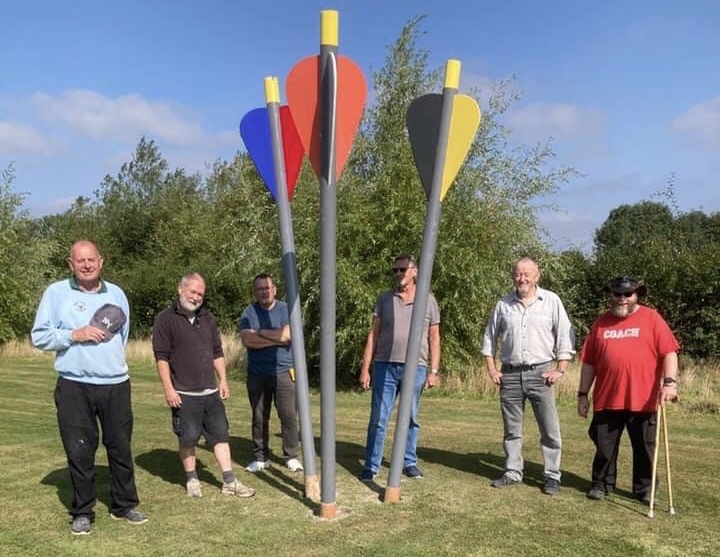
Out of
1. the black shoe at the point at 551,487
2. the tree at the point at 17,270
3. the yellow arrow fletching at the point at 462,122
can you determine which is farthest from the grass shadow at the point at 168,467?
the tree at the point at 17,270

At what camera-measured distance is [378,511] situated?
4980 millimetres

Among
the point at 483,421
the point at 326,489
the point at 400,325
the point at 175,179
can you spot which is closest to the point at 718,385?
the point at 483,421

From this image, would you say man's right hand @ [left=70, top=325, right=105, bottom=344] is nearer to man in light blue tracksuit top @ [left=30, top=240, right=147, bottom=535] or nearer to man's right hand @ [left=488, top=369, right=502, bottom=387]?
man in light blue tracksuit top @ [left=30, top=240, right=147, bottom=535]

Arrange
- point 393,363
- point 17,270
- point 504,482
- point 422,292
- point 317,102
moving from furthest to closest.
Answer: point 17,270, point 393,363, point 504,482, point 422,292, point 317,102

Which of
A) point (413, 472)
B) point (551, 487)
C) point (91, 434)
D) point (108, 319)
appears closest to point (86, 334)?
point (108, 319)

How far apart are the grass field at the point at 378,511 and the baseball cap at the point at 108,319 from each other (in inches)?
52.7

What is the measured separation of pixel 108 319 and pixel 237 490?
1.72 meters

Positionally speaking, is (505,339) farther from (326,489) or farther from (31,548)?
(31,548)

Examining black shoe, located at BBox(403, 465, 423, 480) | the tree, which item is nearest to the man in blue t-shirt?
black shoe, located at BBox(403, 465, 423, 480)

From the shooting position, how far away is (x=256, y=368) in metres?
6.29

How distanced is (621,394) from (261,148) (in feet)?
11.0

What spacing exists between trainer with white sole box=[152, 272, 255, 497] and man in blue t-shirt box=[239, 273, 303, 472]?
2.72ft

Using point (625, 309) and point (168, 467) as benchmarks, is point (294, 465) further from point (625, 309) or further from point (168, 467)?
point (625, 309)

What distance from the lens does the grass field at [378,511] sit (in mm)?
4309
